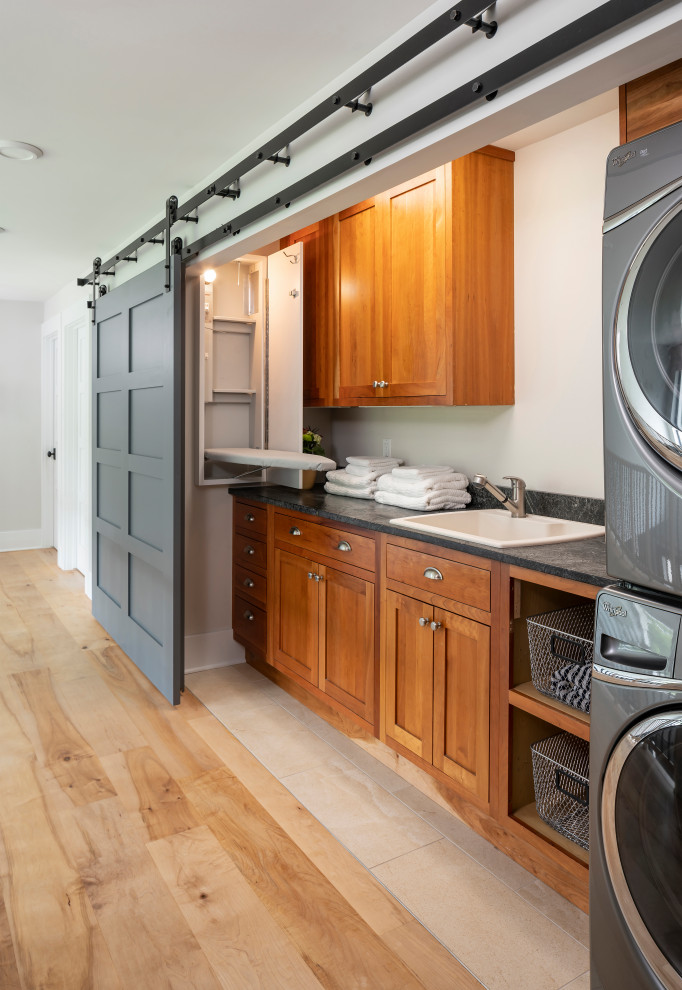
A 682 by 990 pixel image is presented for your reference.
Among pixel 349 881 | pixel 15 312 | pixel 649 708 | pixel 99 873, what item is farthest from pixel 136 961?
pixel 15 312

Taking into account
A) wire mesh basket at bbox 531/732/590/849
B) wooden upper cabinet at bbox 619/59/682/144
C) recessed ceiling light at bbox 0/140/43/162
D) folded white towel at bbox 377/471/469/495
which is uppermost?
recessed ceiling light at bbox 0/140/43/162

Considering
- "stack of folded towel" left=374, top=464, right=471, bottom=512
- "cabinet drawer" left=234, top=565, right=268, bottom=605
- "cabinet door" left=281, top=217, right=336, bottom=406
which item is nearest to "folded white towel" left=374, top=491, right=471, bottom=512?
"stack of folded towel" left=374, top=464, right=471, bottom=512

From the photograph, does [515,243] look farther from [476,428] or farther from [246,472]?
[246,472]

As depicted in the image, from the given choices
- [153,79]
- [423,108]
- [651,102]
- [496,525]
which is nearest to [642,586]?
[651,102]

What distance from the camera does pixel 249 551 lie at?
3.58 m

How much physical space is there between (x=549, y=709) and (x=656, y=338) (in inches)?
43.1

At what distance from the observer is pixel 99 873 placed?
2.05 metres

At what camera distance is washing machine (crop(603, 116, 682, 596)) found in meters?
1.12

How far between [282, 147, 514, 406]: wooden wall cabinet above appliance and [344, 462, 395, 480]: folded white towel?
0.29 meters

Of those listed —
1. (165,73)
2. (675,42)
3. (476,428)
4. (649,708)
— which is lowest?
(649,708)

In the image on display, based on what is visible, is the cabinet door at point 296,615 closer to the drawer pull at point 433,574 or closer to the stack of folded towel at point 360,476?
the stack of folded towel at point 360,476

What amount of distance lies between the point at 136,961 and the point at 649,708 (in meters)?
1.36

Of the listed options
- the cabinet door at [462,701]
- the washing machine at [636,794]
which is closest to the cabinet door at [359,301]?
the cabinet door at [462,701]

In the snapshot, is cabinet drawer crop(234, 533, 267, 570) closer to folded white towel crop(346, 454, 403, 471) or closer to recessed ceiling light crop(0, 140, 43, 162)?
folded white towel crop(346, 454, 403, 471)
